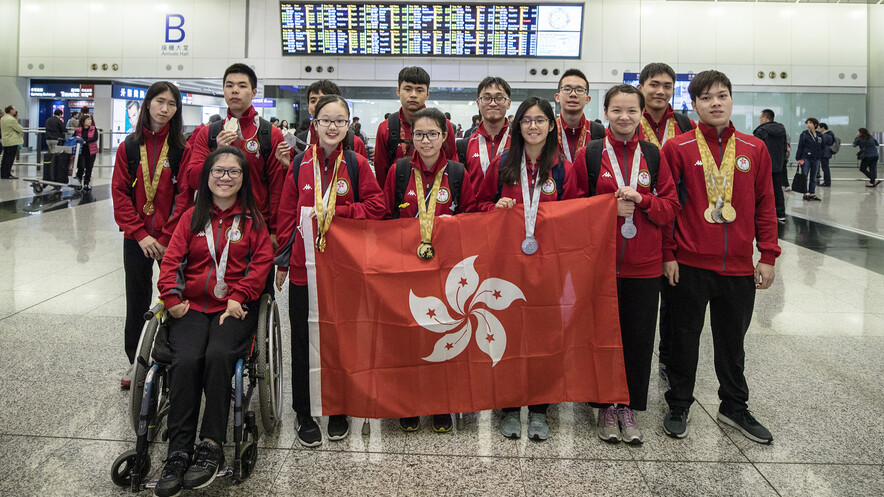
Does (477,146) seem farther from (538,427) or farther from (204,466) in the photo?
(204,466)

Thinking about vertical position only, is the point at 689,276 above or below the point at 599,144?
below

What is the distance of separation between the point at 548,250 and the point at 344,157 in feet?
3.83

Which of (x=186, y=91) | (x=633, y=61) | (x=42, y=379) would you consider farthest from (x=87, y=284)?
(x=186, y=91)

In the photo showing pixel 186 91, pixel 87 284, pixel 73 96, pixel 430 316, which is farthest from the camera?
pixel 186 91

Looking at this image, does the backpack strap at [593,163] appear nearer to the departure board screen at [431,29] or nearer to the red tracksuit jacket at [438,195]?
the red tracksuit jacket at [438,195]

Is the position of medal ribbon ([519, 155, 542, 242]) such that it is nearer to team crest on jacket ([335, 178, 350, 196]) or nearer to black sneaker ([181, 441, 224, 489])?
team crest on jacket ([335, 178, 350, 196])

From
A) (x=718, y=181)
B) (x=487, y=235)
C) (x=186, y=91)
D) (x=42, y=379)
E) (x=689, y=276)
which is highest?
(x=186, y=91)

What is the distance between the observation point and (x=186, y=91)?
2859 centimetres

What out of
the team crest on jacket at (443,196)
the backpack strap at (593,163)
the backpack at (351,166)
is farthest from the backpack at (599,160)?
the backpack at (351,166)

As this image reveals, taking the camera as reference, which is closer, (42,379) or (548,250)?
(548,250)

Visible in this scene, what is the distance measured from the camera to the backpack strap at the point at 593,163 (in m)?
3.15

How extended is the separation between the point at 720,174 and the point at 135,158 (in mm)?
3235

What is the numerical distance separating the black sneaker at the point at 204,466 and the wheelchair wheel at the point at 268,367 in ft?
1.11

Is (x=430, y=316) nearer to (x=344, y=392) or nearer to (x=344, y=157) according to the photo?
(x=344, y=392)
